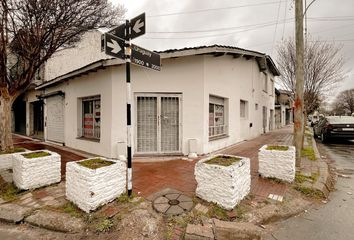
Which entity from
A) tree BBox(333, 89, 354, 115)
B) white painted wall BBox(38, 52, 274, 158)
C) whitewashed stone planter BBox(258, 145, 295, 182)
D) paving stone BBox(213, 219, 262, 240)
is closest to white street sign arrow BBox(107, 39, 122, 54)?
paving stone BBox(213, 219, 262, 240)

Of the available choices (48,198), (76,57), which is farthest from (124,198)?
(76,57)

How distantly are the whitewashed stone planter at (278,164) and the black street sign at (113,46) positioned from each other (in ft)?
12.7

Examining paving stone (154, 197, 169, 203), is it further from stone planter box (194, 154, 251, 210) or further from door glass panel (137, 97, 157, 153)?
door glass panel (137, 97, 157, 153)

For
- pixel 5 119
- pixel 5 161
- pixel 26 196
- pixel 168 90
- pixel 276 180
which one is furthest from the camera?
pixel 168 90

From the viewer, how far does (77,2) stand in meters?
6.41

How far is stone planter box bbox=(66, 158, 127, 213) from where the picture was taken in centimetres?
356

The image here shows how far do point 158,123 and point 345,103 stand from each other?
76413 mm

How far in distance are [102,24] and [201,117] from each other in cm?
489

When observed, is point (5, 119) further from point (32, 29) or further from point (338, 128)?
point (338, 128)

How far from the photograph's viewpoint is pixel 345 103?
63781mm

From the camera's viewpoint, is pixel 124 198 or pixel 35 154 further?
pixel 35 154

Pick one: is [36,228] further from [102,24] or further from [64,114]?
[64,114]

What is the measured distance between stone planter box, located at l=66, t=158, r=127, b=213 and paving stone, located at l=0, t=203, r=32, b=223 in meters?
0.69

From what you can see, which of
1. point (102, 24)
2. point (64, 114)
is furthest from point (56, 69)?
point (102, 24)
